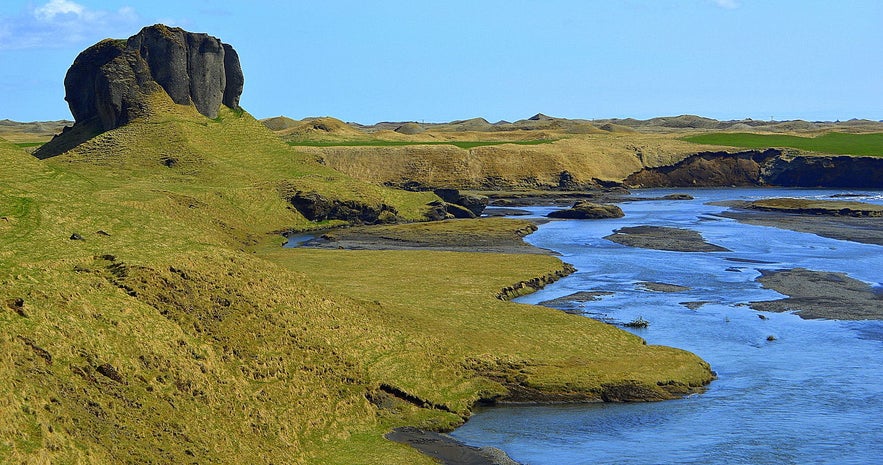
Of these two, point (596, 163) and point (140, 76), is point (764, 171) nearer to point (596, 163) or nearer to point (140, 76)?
point (596, 163)

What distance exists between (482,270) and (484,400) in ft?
80.8

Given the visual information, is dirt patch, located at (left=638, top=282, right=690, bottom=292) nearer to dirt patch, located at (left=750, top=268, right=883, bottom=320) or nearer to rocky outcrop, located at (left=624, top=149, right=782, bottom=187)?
dirt patch, located at (left=750, top=268, right=883, bottom=320)

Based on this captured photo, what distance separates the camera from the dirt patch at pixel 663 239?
74.6 meters

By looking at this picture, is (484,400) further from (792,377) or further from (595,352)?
(792,377)

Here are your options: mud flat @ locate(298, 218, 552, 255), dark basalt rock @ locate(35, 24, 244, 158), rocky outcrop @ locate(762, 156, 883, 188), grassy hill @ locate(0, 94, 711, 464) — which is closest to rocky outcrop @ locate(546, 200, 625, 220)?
mud flat @ locate(298, 218, 552, 255)

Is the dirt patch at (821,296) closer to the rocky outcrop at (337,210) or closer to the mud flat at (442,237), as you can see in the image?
the mud flat at (442,237)

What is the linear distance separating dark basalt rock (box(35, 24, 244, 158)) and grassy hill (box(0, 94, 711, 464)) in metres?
58.9

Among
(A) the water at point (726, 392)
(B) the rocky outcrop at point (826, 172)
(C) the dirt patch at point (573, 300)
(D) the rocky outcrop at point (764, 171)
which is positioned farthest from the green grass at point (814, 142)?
(C) the dirt patch at point (573, 300)

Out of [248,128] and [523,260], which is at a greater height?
[248,128]

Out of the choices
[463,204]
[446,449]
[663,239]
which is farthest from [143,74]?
[446,449]

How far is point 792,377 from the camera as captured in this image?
35.7 m

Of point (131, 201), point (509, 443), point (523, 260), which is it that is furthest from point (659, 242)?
point (509, 443)

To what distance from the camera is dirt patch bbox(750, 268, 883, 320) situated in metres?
47.8

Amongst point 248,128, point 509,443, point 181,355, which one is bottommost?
point 509,443
